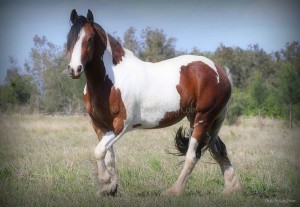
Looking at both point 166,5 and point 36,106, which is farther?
point 36,106

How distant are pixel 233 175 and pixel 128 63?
2211 millimetres

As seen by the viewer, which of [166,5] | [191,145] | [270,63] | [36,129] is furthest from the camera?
[270,63]

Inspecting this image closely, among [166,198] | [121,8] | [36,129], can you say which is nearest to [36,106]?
[36,129]

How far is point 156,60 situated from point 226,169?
197cm

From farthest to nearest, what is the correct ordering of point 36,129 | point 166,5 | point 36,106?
point 36,129, point 36,106, point 166,5

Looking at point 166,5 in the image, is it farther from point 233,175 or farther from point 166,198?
point 233,175

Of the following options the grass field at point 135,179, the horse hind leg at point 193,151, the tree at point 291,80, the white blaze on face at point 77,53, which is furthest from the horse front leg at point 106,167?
the tree at point 291,80

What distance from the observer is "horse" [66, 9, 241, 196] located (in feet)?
16.4

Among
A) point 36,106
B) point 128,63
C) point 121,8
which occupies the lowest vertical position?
point 36,106

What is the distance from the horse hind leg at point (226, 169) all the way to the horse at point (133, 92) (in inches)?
1.3

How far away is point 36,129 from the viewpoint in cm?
1432

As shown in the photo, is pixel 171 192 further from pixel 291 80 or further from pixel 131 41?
pixel 291 80

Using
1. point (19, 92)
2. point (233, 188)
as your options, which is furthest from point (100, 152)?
point (19, 92)

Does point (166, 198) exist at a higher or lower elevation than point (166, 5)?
lower
